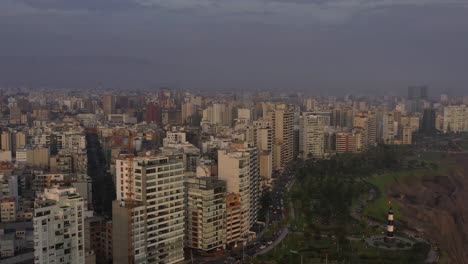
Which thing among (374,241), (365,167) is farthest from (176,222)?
(365,167)

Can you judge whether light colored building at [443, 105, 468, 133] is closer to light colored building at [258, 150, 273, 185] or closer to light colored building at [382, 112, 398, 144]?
light colored building at [382, 112, 398, 144]

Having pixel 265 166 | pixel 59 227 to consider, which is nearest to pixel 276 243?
pixel 59 227

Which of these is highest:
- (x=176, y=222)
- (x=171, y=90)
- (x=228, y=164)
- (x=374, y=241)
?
(x=171, y=90)

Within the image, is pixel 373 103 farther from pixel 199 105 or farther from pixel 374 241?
pixel 374 241

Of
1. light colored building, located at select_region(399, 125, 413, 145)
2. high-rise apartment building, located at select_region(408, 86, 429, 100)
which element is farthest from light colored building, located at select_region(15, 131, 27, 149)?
light colored building, located at select_region(399, 125, 413, 145)

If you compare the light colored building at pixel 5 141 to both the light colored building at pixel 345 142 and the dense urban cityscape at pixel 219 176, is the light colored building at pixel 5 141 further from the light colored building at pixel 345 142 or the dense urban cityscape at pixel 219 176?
the light colored building at pixel 345 142
